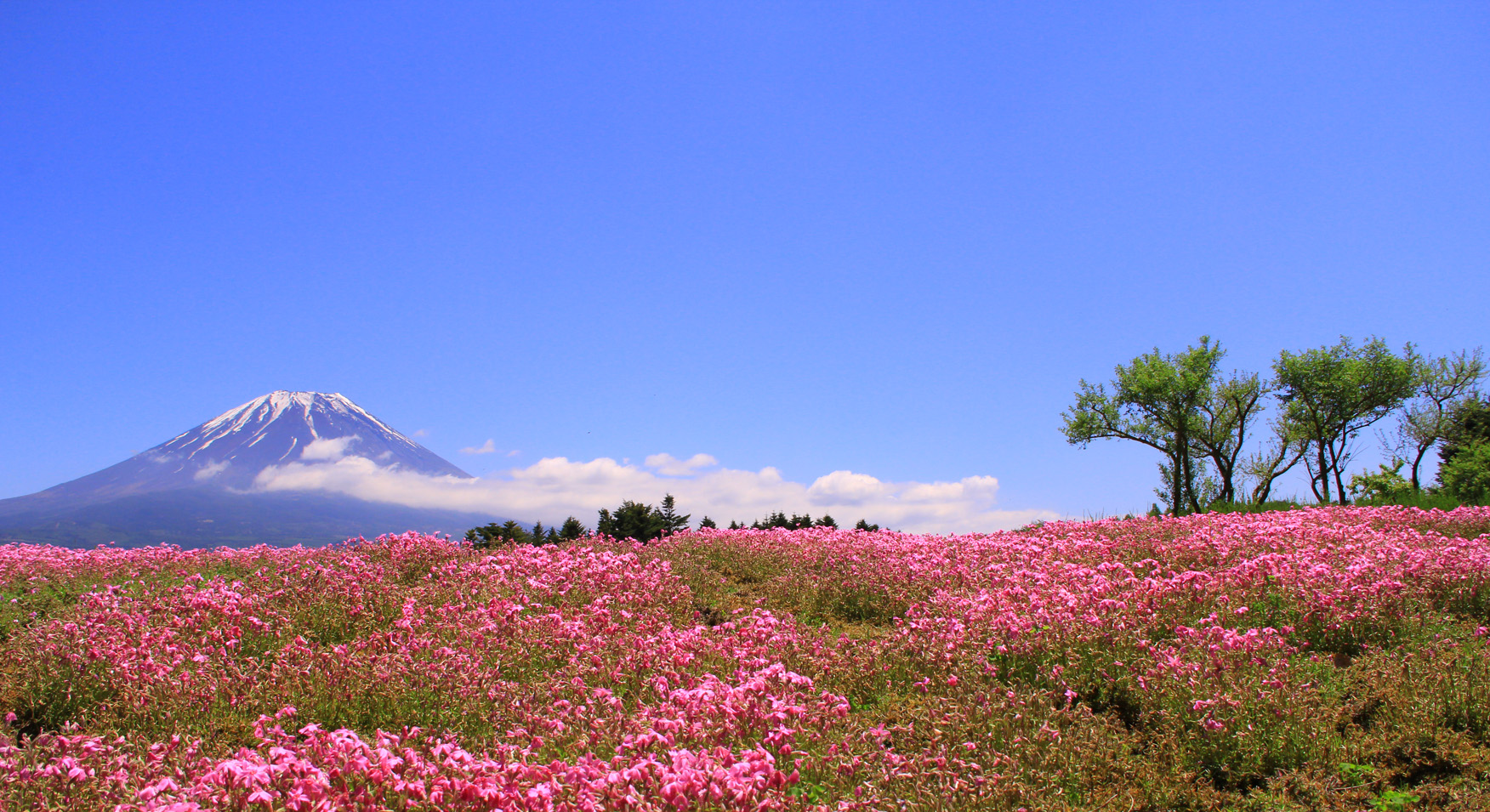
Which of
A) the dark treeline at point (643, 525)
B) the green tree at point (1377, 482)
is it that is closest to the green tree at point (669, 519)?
the dark treeline at point (643, 525)

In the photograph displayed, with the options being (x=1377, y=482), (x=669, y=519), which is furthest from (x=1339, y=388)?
(x=669, y=519)

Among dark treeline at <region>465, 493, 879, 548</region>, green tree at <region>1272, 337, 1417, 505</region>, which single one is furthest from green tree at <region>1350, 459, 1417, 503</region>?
dark treeline at <region>465, 493, 879, 548</region>

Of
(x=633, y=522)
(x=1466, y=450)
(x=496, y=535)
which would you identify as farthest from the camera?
(x=1466, y=450)

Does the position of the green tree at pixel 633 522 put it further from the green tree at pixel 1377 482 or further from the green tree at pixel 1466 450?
the green tree at pixel 1377 482

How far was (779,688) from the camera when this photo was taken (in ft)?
15.3

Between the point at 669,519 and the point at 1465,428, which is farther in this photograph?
the point at 1465,428

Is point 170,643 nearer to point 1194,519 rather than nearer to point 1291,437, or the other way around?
point 1194,519

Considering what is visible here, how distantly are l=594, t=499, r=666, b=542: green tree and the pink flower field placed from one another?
792 centimetres

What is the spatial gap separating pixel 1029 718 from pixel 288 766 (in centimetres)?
388

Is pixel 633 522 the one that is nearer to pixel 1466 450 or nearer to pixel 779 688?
pixel 779 688

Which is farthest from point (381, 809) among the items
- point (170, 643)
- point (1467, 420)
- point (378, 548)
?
point (1467, 420)

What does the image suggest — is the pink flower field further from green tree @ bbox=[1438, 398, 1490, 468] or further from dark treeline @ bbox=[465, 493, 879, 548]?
green tree @ bbox=[1438, 398, 1490, 468]

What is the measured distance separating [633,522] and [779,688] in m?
12.7

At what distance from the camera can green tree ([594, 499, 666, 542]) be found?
54.7 feet
